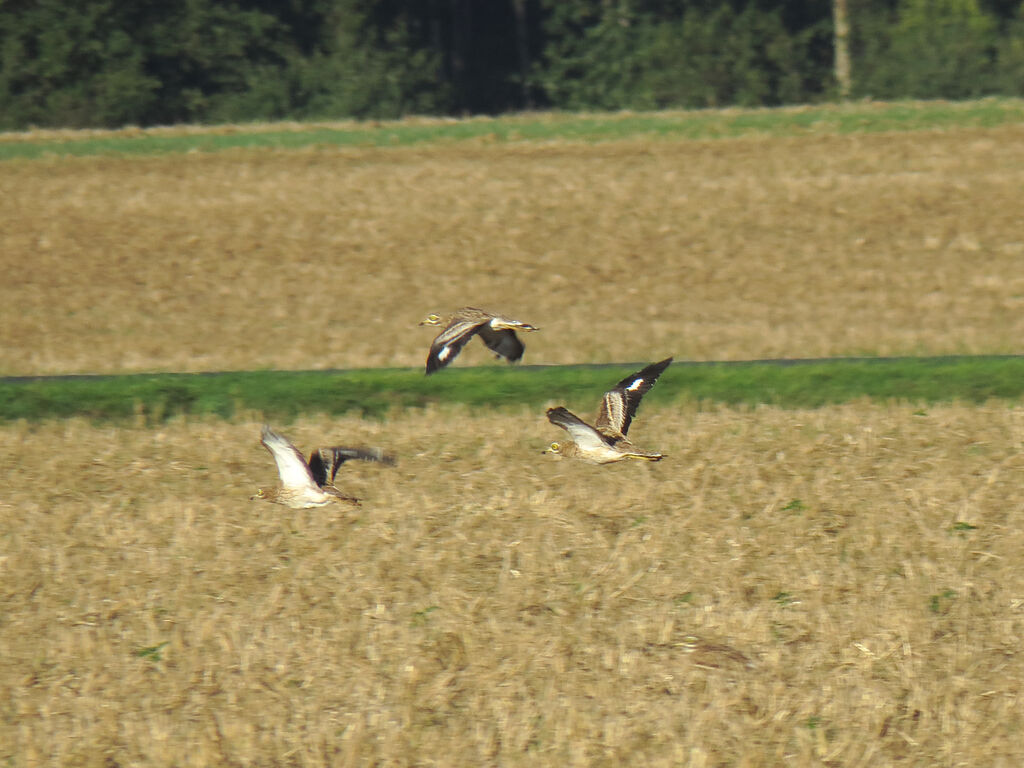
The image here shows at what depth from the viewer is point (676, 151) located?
28016 mm

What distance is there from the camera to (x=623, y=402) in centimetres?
980

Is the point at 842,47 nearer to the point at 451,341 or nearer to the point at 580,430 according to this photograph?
the point at 580,430

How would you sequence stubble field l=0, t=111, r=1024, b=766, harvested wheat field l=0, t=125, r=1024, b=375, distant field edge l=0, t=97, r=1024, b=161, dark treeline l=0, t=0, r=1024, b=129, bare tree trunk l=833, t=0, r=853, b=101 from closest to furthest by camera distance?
stubble field l=0, t=111, r=1024, b=766 < harvested wheat field l=0, t=125, r=1024, b=375 < distant field edge l=0, t=97, r=1024, b=161 < dark treeline l=0, t=0, r=1024, b=129 < bare tree trunk l=833, t=0, r=853, b=101

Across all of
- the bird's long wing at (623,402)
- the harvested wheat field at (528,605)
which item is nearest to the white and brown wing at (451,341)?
the bird's long wing at (623,402)

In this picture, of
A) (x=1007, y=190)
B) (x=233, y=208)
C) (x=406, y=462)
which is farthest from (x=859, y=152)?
(x=406, y=462)

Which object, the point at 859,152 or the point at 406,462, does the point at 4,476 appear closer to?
the point at 406,462

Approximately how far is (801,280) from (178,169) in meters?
13.4

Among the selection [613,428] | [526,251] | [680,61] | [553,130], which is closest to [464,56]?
[680,61]

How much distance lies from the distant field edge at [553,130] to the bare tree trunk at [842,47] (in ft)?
53.8

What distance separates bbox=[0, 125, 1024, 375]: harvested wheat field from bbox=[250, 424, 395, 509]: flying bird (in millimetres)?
7793

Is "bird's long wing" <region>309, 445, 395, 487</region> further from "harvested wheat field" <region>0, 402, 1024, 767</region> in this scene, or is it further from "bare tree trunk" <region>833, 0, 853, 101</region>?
"bare tree trunk" <region>833, 0, 853, 101</region>

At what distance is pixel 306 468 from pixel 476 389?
18.2 ft

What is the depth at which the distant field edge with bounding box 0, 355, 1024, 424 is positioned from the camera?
46.4 ft

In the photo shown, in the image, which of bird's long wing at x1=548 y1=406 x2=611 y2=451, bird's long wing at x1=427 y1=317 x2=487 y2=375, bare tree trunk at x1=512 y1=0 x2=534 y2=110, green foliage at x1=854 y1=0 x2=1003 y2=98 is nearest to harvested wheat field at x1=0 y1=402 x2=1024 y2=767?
bird's long wing at x1=548 y1=406 x2=611 y2=451
